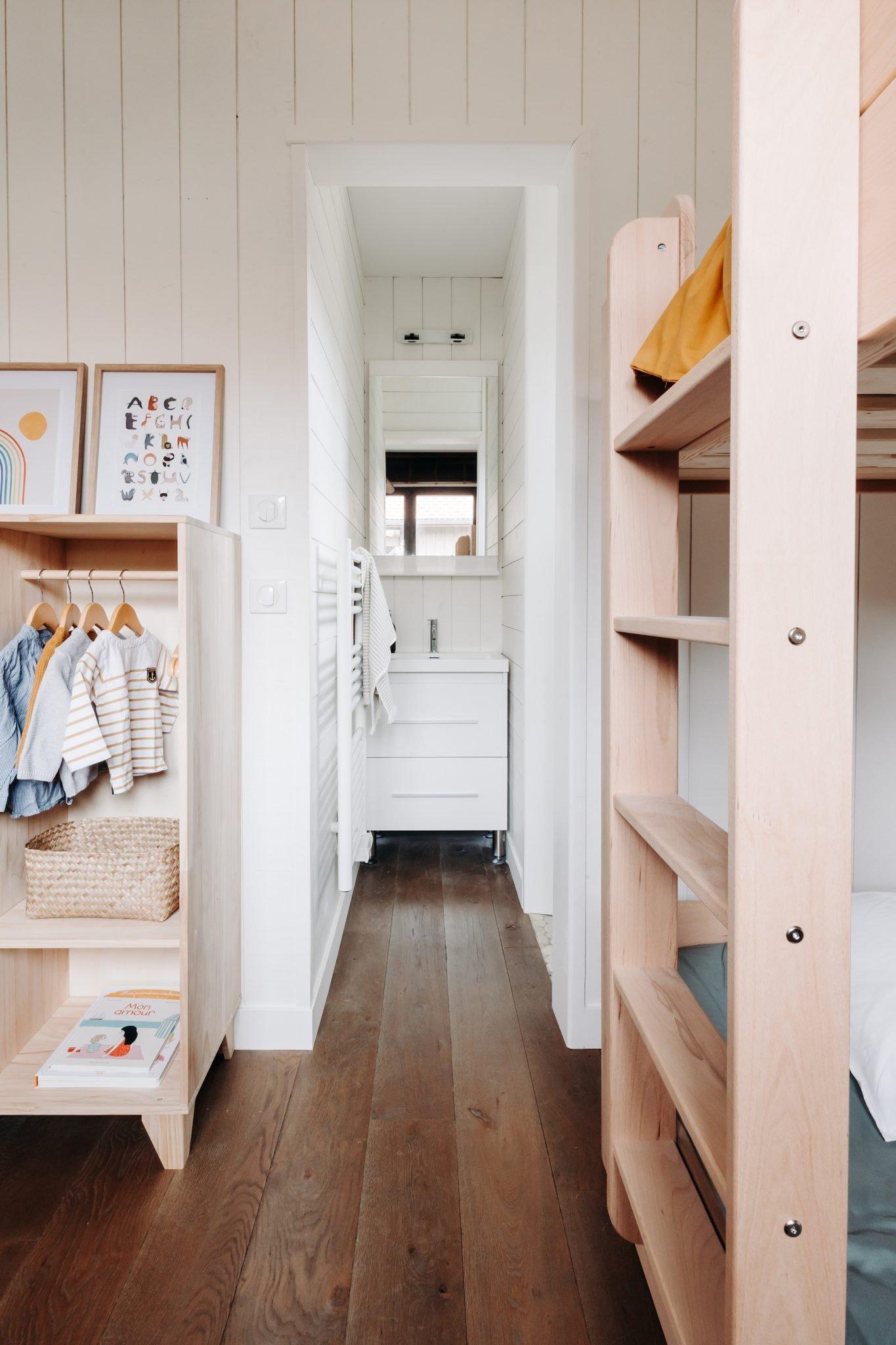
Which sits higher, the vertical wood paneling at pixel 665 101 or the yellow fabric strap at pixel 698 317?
the vertical wood paneling at pixel 665 101

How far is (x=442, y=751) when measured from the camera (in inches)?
140

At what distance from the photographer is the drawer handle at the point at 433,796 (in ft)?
11.7

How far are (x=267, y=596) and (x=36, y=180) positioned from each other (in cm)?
112

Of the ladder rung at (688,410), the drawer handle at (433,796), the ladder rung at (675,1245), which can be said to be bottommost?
the ladder rung at (675,1245)

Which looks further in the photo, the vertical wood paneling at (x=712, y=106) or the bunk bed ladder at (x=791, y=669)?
the vertical wood paneling at (x=712, y=106)

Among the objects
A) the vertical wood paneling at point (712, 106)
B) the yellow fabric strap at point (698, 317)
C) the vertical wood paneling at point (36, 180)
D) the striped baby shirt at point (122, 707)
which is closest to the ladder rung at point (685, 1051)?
the yellow fabric strap at point (698, 317)

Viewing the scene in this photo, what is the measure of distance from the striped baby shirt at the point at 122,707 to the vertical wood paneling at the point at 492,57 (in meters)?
1.46

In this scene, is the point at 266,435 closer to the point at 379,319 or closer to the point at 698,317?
the point at 698,317

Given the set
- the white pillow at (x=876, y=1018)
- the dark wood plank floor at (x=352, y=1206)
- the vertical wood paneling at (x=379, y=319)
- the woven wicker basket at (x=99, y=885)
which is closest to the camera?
the white pillow at (x=876, y=1018)

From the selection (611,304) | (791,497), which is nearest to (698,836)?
(791,497)

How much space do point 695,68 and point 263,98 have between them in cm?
103

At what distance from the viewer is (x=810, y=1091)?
77 centimetres

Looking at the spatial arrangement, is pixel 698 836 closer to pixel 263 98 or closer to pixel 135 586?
pixel 135 586

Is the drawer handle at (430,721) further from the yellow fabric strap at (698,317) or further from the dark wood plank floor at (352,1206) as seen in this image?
the yellow fabric strap at (698,317)
